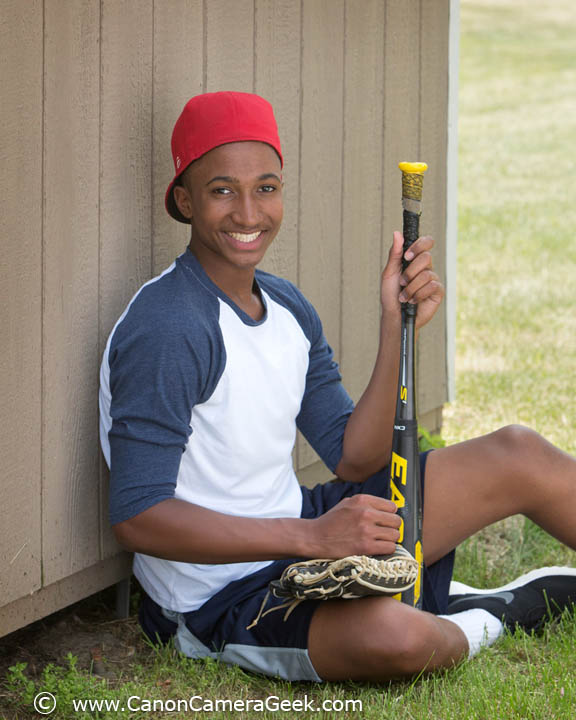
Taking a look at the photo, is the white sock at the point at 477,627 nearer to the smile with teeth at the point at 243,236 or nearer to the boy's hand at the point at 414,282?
the boy's hand at the point at 414,282

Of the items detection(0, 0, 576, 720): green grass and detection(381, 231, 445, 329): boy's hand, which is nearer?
detection(0, 0, 576, 720): green grass

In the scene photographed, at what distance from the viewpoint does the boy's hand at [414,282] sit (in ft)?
8.25

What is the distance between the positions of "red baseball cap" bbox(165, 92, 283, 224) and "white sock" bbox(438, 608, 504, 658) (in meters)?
1.22

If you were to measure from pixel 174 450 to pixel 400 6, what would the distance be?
220cm

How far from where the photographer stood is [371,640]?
232 centimetres

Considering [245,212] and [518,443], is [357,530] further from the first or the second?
[245,212]

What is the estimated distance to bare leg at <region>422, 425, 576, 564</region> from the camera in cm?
271

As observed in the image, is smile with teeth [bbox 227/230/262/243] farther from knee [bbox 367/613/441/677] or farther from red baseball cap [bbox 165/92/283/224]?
knee [bbox 367/613/441/677]

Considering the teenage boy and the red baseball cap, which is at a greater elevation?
the red baseball cap

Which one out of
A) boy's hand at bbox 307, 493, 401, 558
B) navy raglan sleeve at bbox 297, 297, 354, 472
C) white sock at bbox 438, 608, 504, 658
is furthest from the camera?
navy raglan sleeve at bbox 297, 297, 354, 472

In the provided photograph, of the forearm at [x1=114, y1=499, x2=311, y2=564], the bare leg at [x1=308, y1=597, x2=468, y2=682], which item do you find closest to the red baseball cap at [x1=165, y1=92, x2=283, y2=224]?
the forearm at [x1=114, y1=499, x2=311, y2=564]

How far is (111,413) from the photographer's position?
2.38 m

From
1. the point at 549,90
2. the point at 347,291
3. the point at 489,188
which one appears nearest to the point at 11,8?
the point at 347,291

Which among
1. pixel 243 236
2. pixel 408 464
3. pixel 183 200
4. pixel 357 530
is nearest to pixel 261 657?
pixel 357 530
